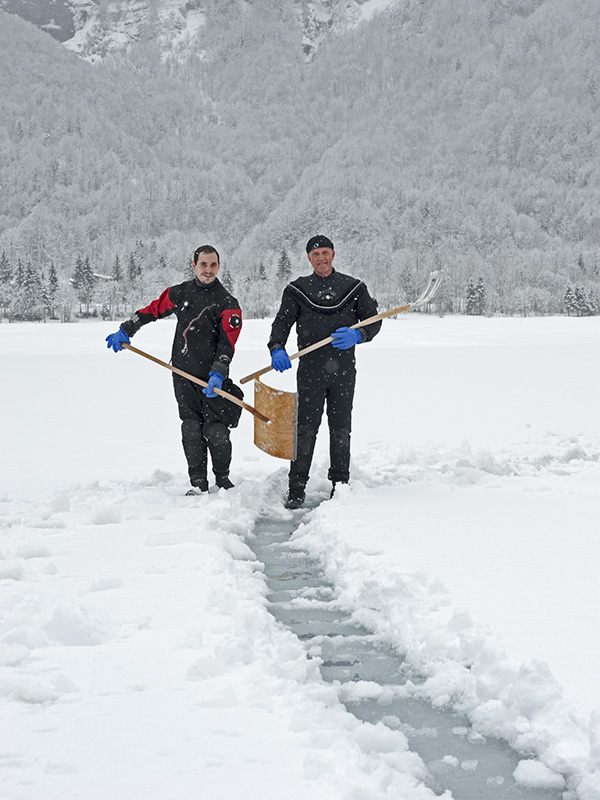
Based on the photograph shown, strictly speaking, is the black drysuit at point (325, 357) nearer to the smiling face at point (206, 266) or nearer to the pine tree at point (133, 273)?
the smiling face at point (206, 266)

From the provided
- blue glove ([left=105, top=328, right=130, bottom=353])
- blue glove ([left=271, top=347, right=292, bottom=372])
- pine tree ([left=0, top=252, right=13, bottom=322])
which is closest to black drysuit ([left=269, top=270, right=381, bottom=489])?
blue glove ([left=271, top=347, right=292, bottom=372])

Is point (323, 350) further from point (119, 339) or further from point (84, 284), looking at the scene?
point (84, 284)

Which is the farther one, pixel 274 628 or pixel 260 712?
pixel 274 628

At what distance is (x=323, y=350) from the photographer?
20.9 feet

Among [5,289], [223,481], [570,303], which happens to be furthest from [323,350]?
[570,303]

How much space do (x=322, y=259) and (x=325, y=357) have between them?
0.85 m

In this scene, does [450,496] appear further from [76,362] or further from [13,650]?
[76,362]

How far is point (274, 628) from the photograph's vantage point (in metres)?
3.25

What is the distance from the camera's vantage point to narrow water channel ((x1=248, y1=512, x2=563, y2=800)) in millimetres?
2205

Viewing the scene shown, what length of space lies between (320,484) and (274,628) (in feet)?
11.7

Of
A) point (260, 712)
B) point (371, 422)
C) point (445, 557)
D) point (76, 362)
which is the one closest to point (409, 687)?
point (260, 712)

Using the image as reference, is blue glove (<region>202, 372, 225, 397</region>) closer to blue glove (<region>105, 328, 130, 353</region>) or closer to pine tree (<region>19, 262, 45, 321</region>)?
blue glove (<region>105, 328, 130, 353</region>)

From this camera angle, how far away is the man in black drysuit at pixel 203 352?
6.38m

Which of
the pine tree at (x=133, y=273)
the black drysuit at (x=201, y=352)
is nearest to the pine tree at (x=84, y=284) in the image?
the pine tree at (x=133, y=273)
